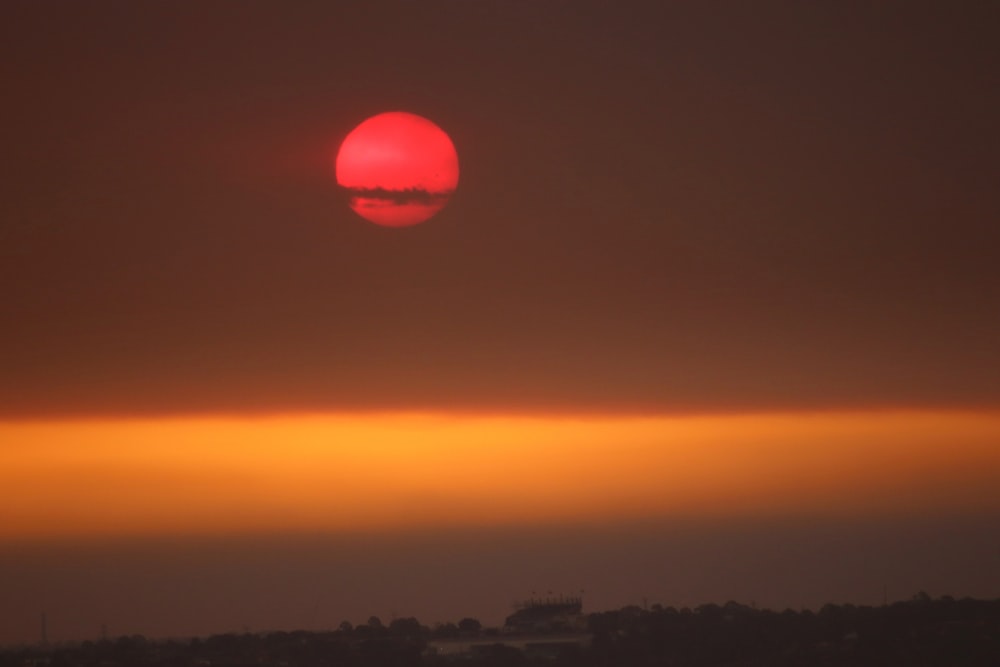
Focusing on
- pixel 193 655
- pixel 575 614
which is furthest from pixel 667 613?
pixel 193 655

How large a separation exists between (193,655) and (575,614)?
14.6 meters

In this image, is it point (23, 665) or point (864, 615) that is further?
point (864, 615)

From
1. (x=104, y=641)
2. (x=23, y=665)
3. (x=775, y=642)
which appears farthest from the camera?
(x=104, y=641)

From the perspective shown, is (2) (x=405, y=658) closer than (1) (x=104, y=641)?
Yes

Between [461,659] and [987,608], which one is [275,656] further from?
[987,608]

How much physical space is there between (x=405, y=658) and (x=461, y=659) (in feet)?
5.51

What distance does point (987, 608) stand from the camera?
66750 mm

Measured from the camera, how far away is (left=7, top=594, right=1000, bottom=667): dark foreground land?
204 feet

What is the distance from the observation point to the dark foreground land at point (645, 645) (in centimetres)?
6212

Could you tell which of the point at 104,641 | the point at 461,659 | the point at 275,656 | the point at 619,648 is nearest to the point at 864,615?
the point at 619,648

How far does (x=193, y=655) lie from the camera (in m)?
64.8

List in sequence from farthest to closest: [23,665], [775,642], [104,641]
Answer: [104,641] → [775,642] → [23,665]

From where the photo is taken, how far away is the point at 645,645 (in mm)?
65938

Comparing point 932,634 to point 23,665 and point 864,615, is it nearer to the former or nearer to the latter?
point 864,615
